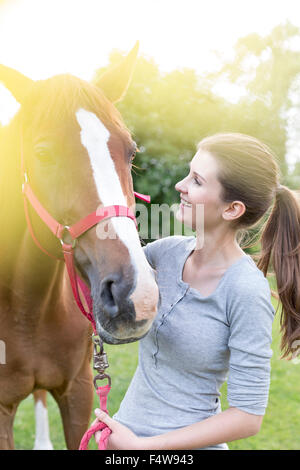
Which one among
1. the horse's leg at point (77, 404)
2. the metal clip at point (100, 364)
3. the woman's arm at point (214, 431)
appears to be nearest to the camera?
the woman's arm at point (214, 431)

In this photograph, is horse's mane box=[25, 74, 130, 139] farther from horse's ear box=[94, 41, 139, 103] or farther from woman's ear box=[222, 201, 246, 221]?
woman's ear box=[222, 201, 246, 221]

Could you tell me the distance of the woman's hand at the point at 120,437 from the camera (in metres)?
1.42

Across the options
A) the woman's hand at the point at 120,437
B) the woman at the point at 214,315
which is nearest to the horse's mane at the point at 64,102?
the woman at the point at 214,315

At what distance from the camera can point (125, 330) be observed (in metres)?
1.27

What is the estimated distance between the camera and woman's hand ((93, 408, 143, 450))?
142cm

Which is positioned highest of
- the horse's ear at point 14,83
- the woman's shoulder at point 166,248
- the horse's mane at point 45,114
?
the horse's ear at point 14,83

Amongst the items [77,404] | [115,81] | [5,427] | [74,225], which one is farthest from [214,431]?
[115,81]

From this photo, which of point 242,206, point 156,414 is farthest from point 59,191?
point 156,414

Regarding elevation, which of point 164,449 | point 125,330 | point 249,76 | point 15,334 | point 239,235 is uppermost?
point 249,76

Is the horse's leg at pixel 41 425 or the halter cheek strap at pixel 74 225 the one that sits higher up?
the halter cheek strap at pixel 74 225

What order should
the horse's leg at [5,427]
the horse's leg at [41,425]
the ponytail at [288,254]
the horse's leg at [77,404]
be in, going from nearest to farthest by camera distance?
the ponytail at [288,254] < the horse's leg at [5,427] < the horse's leg at [77,404] < the horse's leg at [41,425]

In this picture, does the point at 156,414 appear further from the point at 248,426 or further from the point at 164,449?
the point at 248,426

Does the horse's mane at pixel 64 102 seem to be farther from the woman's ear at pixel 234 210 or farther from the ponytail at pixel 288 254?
the ponytail at pixel 288 254

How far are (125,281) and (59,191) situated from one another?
0.46 metres
